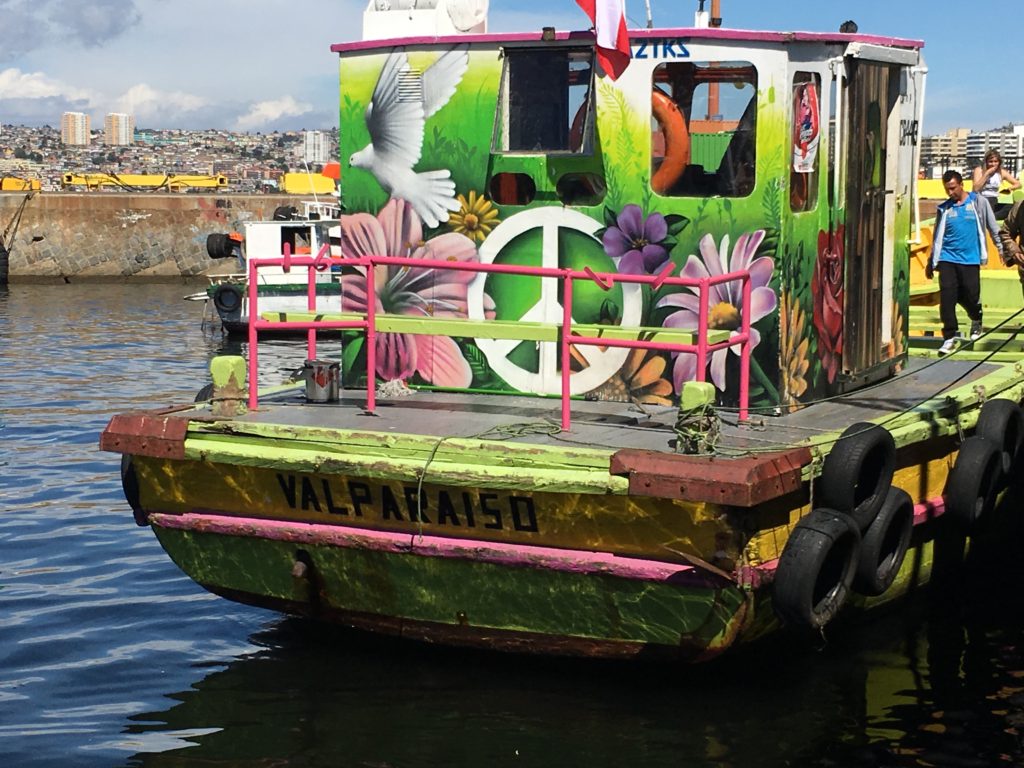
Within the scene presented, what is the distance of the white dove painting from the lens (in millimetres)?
8820

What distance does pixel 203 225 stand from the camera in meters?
48.0

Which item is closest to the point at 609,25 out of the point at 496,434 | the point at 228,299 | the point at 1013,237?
the point at 496,434

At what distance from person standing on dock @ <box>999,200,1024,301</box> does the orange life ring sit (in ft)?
11.9

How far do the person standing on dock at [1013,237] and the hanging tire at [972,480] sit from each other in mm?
2667

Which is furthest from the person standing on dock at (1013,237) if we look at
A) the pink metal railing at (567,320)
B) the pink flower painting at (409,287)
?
the pink flower painting at (409,287)

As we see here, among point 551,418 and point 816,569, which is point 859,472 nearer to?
point 816,569

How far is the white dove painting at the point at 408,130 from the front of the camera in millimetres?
8820

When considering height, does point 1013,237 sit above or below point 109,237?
above

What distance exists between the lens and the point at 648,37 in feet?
27.6

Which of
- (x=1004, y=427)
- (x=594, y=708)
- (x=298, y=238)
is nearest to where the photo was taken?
(x=594, y=708)

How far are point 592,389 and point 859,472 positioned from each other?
190cm

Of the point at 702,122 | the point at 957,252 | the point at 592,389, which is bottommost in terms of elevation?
the point at 592,389

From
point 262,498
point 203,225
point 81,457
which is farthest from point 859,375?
point 203,225

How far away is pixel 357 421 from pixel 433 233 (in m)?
1.35
